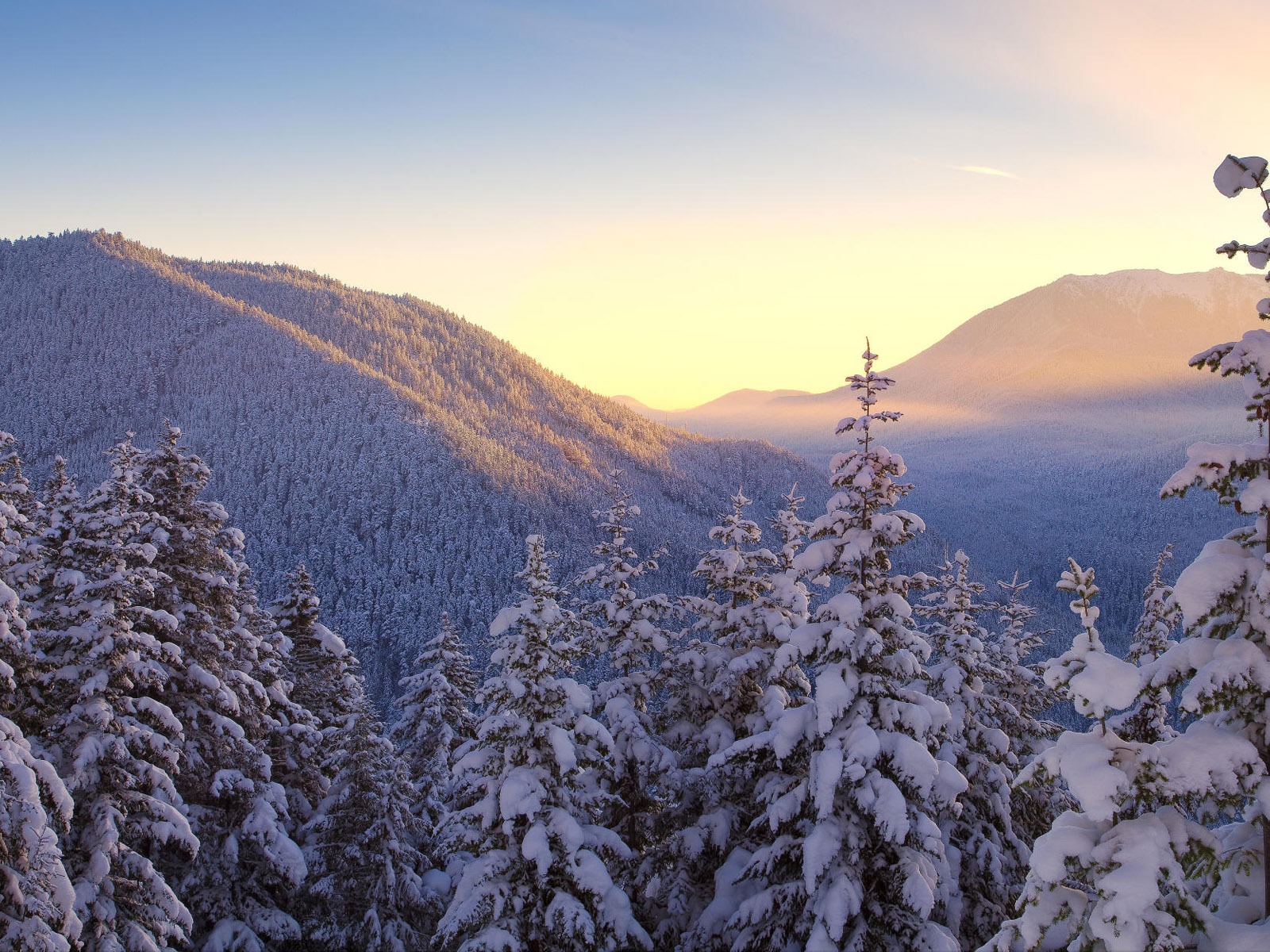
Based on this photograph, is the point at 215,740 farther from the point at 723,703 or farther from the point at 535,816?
the point at 723,703

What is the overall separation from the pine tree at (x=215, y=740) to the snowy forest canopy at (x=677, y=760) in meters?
0.08

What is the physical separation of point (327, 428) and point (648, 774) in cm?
20040

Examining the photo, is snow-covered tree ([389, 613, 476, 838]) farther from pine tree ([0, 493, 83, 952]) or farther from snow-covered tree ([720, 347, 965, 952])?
snow-covered tree ([720, 347, 965, 952])

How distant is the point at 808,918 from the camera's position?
465 inches

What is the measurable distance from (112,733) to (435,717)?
13423mm

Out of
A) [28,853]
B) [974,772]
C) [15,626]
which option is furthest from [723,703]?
[15,626]

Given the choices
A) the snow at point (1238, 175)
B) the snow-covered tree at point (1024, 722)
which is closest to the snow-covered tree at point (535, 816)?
the snow-covered tree at point (1024, 722)

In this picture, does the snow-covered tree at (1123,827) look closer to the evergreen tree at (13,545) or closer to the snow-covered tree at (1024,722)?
the snow-covered tree at (1024,722)

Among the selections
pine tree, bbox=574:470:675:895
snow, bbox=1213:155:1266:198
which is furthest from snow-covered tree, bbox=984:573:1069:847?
snow, bbox=1213:155:1266:198

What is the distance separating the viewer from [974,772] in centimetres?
1684

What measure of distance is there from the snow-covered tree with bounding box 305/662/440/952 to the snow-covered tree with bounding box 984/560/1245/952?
52.0 ft

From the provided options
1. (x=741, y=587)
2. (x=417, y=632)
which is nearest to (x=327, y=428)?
(x=417, y=632)

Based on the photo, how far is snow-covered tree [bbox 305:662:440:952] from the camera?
59.4ft

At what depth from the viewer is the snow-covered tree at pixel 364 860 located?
1811 cm
